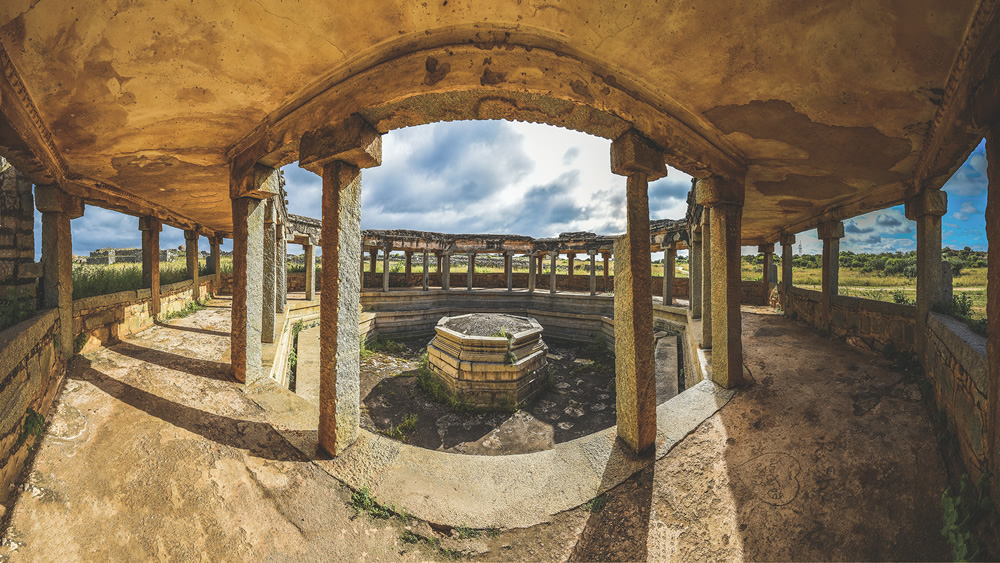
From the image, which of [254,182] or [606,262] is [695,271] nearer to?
[606,262]

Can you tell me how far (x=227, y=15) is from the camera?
213cm

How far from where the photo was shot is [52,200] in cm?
448

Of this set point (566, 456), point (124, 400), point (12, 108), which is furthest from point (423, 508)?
point (12, 108)

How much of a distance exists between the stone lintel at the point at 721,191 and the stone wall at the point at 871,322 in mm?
3300

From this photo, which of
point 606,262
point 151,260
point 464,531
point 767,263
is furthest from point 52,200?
point 767,263

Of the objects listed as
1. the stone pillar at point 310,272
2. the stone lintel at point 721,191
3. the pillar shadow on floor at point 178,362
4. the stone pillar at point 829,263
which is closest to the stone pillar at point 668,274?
the stone pillar at point 829,263

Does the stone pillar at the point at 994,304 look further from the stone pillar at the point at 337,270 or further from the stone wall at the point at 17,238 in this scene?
the stone wall at the point at 17,238

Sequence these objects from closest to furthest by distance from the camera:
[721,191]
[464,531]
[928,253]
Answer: [464,531]
[721,191]
[928,253]

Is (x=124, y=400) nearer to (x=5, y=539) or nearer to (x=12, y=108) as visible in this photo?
(x=5, y=539)

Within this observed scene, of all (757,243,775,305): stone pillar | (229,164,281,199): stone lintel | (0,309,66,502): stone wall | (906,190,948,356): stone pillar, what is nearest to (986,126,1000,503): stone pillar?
(906,190,948,356): stone pillar

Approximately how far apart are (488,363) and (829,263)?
24.7 ft

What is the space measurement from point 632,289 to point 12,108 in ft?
18.0

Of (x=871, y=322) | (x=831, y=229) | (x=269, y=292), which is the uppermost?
(x=831, y=229)

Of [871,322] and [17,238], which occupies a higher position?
[17,238]
